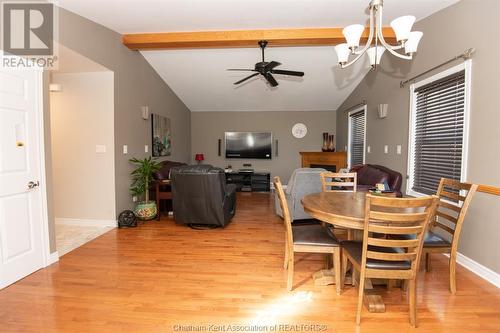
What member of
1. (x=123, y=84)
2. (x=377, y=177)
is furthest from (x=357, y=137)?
(x=123, y=84)

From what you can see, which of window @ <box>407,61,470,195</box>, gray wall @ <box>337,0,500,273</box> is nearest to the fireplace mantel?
window @ <box>407,61,470,195</box>

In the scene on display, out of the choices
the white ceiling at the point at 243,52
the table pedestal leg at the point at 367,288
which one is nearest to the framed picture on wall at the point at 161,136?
the white ceiling at the point at 243,52

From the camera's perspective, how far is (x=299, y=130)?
7.99m

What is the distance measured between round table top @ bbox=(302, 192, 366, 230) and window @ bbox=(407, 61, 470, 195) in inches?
56.2

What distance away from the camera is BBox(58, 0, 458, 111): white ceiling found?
129 inches

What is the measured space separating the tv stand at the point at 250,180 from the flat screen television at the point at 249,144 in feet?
2.00

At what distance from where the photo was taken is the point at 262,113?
316 inches

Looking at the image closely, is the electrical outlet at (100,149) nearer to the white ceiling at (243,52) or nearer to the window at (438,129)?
the white ceiling at (243,52)

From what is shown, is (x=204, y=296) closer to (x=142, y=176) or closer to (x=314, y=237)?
(x=314, y=237)

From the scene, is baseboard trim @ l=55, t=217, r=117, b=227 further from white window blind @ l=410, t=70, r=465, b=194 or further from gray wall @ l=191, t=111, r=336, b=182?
white window blind @ l=410, t=70, r=465, b=194

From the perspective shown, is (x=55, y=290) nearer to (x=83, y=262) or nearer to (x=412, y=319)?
(x=83, y=262)

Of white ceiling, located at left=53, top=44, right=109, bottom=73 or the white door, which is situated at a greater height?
white ceiling, located at left=53, top=44, right=109, bottom=73

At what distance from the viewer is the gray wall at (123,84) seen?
3.42m

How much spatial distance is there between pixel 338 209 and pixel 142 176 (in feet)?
11.7
